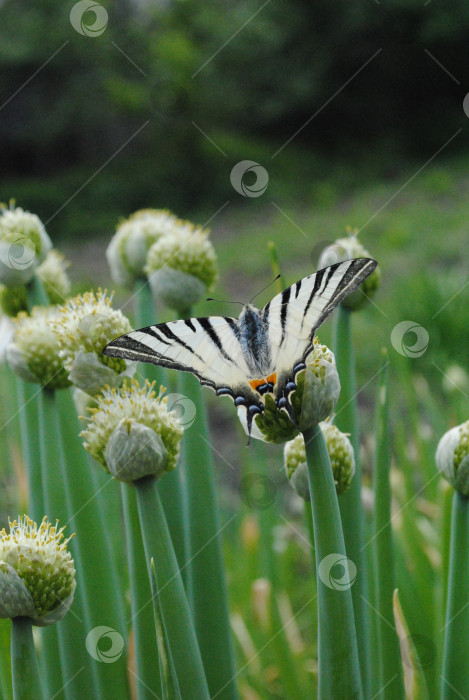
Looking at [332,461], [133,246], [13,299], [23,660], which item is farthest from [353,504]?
[13,299]

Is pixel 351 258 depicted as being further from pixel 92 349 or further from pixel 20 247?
pixel 20 247

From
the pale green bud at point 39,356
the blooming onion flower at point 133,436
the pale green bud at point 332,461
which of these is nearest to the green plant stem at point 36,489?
the pale green bud at point 39,356

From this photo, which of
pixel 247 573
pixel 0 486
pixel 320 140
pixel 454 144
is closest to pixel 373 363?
pixel 0 486

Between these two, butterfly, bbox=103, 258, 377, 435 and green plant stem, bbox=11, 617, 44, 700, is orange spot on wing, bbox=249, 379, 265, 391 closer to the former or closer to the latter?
butterfly, bbox=103, 258, 377, 435

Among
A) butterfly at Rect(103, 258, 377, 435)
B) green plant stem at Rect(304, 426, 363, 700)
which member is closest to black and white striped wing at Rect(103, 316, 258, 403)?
butterfly at Rect(103, 258, 377, 435)

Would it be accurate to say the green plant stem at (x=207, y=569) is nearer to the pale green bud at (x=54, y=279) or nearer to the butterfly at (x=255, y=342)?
the butterfly at (x=255, y=342)

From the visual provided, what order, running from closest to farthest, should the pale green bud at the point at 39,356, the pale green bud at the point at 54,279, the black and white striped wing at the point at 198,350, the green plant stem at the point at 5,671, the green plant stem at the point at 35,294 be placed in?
the black and white striped wing at the point at 198,350 < the green plant stem at the point at 5,671 < the pale green bud at the point at 39,356 < the green plant stem at the point at 35,294 < the pale green bud at the point at 54,279

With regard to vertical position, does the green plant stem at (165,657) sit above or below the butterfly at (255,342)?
below
